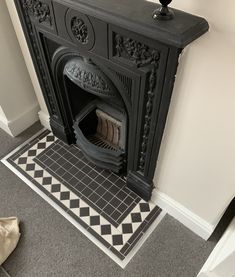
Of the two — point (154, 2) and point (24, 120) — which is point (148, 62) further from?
point (24, 120)

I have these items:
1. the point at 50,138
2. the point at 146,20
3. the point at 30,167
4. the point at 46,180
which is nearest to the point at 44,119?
the point at 50,138

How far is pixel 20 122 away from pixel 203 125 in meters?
1.33

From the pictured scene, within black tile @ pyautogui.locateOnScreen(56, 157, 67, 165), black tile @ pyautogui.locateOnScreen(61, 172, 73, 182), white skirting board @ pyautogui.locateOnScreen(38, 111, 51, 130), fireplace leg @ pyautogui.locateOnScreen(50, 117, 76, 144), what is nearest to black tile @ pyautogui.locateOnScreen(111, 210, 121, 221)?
black tile @ pyautogui.locateOnScreen(61, 172, 73, 182)

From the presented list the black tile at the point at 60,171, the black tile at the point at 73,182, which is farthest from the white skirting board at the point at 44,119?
the black tile at the point at 73,182

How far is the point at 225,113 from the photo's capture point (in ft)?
2.80

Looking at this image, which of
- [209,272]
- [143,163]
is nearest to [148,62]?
[143,163]

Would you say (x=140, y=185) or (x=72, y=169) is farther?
(x=72, y=169)

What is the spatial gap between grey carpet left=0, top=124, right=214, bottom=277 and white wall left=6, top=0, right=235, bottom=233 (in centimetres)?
16

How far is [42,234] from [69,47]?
3.17ft

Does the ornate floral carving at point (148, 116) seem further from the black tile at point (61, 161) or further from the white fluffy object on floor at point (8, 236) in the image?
the white fluffy object on floor at point (8, 236)

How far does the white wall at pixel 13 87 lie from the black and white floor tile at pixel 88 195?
18 cm

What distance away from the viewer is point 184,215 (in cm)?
137

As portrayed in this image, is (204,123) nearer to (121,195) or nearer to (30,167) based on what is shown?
(121,195)

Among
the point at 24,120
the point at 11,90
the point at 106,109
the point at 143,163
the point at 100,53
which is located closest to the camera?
the point at 100,53
